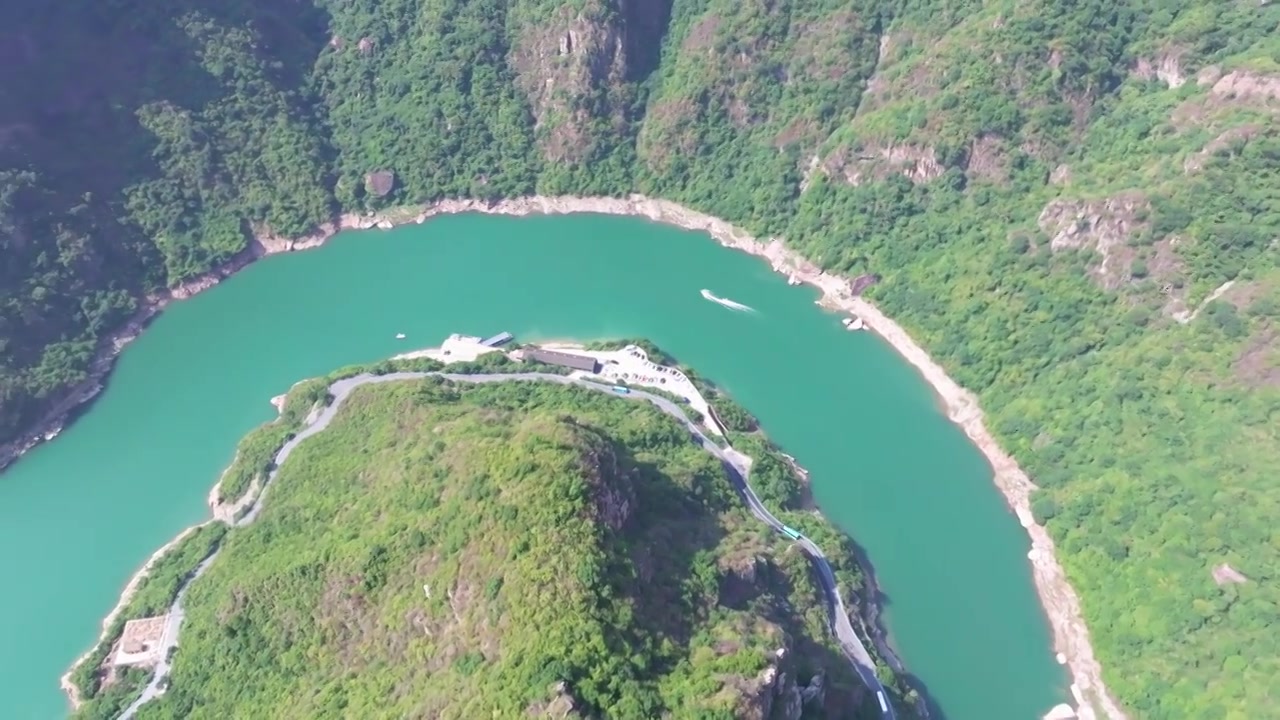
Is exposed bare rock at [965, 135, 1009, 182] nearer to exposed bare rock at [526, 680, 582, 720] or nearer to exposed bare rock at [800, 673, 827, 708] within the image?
exposed bare rock at [800, 673, 827, 708]

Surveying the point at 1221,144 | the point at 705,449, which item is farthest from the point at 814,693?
the point at 1221,144

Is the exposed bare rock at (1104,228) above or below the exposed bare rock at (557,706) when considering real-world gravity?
above

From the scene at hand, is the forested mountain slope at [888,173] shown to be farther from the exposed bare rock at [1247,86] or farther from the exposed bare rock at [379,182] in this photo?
the exposed bare rock at [379,182]

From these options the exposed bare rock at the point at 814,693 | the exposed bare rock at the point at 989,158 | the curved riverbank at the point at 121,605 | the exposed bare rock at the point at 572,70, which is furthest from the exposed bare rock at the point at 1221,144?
the curved riverbank at the point at 121,605

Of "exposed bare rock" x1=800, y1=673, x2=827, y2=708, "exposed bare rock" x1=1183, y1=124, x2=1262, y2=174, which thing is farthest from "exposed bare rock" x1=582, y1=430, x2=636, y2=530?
"exposed bare rock" x1=1183, y1=124, x2=1262, y2=174

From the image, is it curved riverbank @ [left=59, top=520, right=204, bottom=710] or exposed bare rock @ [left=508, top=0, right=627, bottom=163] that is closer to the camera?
curved riverbank @ [left=59, top=520, right=204, bottom=710]

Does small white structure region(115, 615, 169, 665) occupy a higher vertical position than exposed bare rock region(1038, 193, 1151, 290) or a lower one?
lower

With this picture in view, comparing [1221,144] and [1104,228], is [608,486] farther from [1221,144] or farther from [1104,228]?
[1221,144]
